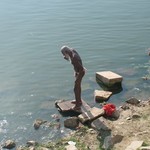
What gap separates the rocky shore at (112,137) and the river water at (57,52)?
70 cm

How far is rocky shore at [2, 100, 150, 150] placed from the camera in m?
11.8

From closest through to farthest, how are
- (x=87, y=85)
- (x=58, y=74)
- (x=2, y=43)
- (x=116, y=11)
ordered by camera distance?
(x=87, y=85) < (x=58, y=74) < (x=2, y=43) < (x=116, y=11)

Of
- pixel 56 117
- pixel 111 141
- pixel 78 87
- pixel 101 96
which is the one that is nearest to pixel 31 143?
pixel 56 117

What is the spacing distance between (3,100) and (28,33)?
9271mm

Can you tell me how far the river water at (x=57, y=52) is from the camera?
1569 centimetres

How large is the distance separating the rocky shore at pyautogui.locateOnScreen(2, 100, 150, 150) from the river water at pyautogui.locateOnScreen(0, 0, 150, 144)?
0.70m

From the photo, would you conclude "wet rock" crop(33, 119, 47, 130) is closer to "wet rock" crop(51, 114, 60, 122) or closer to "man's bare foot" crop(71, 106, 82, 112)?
"wet rock" crop(51, 114, 60, 122)

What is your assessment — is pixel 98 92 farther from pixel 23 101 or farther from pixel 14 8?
pixel 14 8

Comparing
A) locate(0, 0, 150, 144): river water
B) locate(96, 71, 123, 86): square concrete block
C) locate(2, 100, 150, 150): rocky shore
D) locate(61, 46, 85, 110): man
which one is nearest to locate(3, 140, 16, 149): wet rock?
locate(2, 100, 150, 150): rocky shore

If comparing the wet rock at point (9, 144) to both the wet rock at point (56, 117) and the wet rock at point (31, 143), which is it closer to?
the wet rock at point (31, 143)

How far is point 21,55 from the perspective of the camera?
2133cm

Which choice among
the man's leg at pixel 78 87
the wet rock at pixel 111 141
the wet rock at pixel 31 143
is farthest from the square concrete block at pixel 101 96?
the wet rock at pixel 31 143

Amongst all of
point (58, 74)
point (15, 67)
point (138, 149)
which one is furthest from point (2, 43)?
point (138, 149)

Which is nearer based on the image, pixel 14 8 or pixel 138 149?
pixel 138 149
